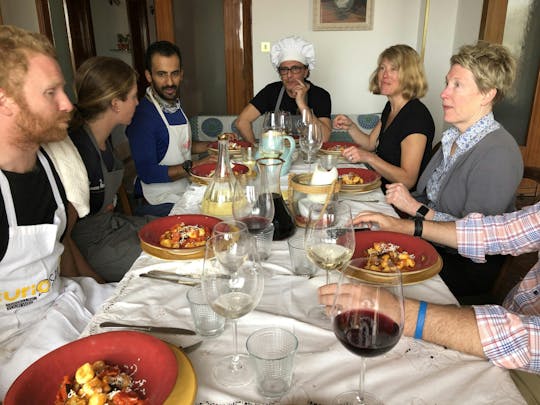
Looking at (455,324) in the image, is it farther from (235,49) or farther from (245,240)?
(235,49)

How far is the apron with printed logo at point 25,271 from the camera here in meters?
1.32

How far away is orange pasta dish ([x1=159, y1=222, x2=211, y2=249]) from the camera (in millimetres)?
1308

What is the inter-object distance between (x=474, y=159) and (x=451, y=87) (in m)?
0.33

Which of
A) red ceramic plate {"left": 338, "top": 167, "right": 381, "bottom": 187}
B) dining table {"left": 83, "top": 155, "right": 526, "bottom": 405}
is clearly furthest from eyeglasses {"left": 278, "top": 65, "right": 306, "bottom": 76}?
dining table {"left": 83, "top": 155, "right": 526, "bottom": 405}

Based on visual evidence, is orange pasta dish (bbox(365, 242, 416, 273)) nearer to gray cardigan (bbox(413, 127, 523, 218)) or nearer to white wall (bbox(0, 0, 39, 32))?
gray cardigan (bbox(413, 127, 523, 218))

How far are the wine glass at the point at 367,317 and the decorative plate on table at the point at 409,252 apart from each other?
0.23 meters

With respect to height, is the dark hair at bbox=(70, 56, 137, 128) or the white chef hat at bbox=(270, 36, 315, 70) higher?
the white chef hat at bbox=(270, 36, 315, 70)

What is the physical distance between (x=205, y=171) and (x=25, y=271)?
0.99 m

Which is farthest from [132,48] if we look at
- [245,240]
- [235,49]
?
[245,240]

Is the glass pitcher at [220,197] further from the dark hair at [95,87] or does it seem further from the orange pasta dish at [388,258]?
the dark hair at [95,87]

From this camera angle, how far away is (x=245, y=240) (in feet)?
3.04

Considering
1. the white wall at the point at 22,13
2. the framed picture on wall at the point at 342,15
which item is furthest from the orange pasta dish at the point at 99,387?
the white wall at the point at 22,13

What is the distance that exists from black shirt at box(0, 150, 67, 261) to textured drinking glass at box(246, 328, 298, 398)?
92cm

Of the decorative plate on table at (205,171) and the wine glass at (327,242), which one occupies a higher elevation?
the wine glass at (327,242)
